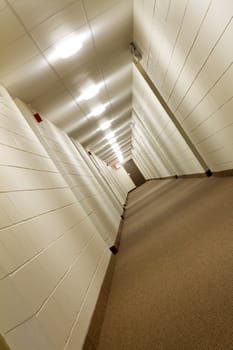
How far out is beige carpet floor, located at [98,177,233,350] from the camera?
146cm

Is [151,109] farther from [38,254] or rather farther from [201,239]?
[38,254]

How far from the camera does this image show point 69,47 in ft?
13.4

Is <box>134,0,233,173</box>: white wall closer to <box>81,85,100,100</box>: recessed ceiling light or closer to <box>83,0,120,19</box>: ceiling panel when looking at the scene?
<box>83,0,120,19</box>: ceiling panel

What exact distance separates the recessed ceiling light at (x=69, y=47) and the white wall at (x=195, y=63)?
946 millimetres

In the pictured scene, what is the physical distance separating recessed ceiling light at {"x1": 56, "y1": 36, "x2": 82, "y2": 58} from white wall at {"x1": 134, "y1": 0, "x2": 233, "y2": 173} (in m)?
0.95

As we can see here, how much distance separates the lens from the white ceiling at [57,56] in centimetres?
321

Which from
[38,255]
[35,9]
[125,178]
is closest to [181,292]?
[38,255]

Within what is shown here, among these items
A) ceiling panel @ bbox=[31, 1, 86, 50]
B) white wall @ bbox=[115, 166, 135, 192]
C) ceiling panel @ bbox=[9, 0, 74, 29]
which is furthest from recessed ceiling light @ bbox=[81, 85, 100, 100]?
white wall @ bbox=[115, 166, 135, 192]

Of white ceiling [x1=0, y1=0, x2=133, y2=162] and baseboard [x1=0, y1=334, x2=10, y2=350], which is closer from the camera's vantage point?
baseboard [x1=0, y1=334, x2=10, y2=350]

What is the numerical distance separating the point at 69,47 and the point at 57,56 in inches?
8.1

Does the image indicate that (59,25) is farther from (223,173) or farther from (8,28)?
(223,173)

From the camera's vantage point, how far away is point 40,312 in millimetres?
1619

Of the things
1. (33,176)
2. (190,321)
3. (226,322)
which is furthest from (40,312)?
(33,176)

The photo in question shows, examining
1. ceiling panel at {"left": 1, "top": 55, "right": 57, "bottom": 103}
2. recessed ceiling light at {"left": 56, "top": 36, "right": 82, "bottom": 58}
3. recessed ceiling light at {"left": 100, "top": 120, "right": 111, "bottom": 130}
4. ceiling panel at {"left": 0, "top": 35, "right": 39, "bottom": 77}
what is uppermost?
ceiling panel at {"left": 0, "top": 35, "right": 39, "bottom": 77}
